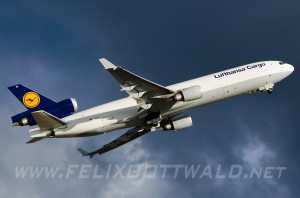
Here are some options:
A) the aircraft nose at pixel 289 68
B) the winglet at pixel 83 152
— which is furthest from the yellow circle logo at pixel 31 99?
the aircraft nose at pixel 289 68

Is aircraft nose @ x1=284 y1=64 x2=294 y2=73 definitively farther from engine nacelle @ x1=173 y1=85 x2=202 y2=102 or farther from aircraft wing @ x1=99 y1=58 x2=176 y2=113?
aircraft wing @ x1=99 y1=58 x2=176 y2=113

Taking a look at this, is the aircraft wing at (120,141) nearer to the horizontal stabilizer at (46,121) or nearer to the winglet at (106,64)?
the horizontal stabilizer at (46,121)

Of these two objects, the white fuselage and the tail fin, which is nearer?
the white fuselage

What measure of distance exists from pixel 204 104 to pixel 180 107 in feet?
8.66

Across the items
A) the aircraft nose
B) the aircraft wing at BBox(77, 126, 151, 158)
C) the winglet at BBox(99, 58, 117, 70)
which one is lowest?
the aircraft wing at BBox(77, 126, 151, 158)

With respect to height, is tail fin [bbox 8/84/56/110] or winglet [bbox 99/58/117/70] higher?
winglet [bbox 99/58/117/70]

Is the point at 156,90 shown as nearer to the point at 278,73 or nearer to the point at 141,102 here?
the point at 141,102

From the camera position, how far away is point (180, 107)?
164 feet

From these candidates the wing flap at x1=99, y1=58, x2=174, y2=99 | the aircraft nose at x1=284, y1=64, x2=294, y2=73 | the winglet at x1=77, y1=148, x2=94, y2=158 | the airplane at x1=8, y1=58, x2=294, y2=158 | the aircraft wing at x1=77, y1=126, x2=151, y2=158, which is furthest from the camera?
the winglet at x1=77, y1=148, x2=94, y2=158

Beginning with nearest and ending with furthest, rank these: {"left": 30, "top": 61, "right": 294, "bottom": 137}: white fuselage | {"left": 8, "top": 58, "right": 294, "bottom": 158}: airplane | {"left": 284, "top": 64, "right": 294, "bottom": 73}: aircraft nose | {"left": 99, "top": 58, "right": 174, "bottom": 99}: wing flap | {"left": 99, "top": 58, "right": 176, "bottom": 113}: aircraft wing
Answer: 1. {"left": 99, "top": 58, "right": 174, "bottom": 99}: wing flap
2. {"left": 99, "top": 58, "right": 176, "bottom": 113}: aircraft wing
3. {"left": 8, "top": 58, "right": 294, "bottom": 158}: airplane
4. {"left": 30, "top": 61, "right": 294, "bottom": 137}: white fuselage
5. {"left": 284, "top": 64, "right": 294, "bottom": 73}: aircraft nose

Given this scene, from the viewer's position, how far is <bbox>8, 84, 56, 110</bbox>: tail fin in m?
49.1

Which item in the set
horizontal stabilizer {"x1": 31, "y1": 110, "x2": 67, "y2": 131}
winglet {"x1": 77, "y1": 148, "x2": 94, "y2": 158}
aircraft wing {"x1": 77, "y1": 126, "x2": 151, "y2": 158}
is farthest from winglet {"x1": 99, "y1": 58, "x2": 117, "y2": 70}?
winglet {"x1": 77, "y1": 148, "x2": 94, "y2": 158}

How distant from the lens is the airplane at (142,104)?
154ft

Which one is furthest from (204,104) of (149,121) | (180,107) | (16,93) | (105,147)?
(16,93)
